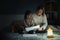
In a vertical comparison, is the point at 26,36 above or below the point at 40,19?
below

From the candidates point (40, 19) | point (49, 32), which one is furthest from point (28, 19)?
point (49, 32)

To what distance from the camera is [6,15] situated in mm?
2229

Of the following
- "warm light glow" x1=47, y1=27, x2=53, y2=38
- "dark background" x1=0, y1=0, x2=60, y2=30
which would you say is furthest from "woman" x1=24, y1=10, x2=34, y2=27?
"warm light glow" x1=47, y1=27, x2=53, y2=38

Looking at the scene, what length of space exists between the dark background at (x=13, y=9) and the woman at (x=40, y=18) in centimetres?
6

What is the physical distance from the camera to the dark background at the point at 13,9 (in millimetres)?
2227

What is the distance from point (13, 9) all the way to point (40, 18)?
0.88 feet

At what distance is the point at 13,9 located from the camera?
2236 mm

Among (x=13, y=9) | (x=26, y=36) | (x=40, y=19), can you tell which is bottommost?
(x=26, y=36)

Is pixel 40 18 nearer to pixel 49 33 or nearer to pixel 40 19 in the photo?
pixel 40 19

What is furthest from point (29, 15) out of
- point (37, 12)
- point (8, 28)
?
point (8, 28)

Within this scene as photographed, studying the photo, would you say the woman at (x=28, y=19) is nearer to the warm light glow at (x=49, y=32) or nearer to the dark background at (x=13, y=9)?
the dark background at (x=13, y=9)

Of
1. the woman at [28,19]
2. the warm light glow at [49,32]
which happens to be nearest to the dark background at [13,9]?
the woman at [28,19]

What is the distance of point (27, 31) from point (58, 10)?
349 millimetres

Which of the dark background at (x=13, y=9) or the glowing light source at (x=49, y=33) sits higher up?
the dark background at (x=13, y=9)
